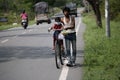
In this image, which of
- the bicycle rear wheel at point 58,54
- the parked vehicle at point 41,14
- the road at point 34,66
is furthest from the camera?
the parked vehicle at point 41,14

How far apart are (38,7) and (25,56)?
34.2m

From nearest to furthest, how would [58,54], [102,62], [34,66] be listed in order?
1. [58,54]
2. [102,62]
3. [34,66]

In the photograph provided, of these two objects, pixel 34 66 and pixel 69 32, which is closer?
pixel 69 32

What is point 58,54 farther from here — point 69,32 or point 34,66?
point 34,66

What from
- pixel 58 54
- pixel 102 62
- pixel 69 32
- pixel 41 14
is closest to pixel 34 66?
pixel 58 54

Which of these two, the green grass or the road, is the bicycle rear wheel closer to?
the road

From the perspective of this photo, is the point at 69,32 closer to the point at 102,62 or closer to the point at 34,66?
the point at 102,62

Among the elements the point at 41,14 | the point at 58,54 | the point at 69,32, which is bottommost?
the point at 41,14

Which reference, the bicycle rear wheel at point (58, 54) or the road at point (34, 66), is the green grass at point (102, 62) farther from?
the bicycle rear wheel at point (58, 54)

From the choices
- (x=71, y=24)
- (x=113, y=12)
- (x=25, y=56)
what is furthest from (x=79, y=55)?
(x=113, y=12)

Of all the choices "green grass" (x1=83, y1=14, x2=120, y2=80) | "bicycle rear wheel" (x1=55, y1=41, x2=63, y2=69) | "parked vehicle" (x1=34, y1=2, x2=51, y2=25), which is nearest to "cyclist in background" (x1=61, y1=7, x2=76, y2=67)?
"bicycle rear wheel" (x1=55, y1=41, x2=63, y2=69)

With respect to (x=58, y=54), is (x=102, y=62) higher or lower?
lower

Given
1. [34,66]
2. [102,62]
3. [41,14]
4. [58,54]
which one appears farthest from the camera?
[41,14]

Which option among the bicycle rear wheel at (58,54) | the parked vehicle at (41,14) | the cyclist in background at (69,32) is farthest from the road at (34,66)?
the parked vehicle at (41,14)
